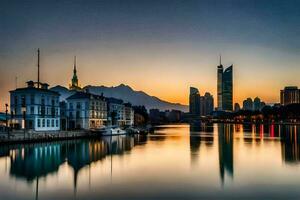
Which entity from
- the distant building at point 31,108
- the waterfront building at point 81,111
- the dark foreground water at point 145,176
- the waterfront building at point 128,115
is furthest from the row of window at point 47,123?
the waterfront building at point 128,115

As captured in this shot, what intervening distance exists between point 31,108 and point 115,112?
43.2 meters

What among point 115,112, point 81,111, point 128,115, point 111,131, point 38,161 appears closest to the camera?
point 38,161

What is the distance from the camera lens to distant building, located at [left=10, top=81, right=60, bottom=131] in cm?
6512

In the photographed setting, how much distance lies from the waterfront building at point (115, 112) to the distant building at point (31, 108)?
35126mm

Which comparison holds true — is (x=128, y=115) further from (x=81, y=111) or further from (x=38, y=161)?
(x=38, y=161)

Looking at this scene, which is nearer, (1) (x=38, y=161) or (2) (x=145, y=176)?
(2) (x=145, y=176)

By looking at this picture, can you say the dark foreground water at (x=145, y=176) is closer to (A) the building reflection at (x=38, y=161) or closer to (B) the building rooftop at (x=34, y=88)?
(A) the building reflection at (x=38, y=161)

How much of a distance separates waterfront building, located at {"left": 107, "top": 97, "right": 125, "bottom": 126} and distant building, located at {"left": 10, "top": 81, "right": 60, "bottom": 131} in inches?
1383

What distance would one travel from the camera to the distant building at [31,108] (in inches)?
2564

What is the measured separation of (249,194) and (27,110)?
50.0 meters

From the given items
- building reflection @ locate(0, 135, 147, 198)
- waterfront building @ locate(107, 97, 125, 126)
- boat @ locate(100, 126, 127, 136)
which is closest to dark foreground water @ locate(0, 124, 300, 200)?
building reflection @ locate(0, 135, 147, 198)

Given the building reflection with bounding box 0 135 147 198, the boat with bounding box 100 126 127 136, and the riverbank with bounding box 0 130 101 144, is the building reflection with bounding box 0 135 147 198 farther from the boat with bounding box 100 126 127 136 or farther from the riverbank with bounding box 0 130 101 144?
the boat with bounding box 100 126 127 136

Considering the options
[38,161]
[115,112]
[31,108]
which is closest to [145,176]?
[38,161]

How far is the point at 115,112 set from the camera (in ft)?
351
